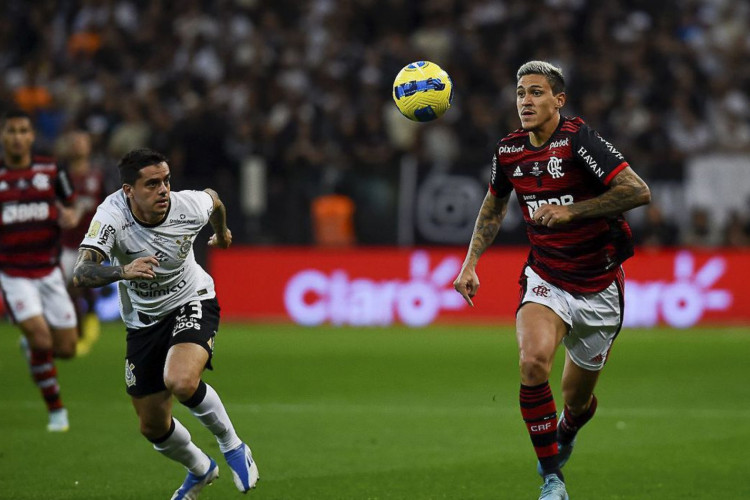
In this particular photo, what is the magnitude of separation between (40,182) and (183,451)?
457 centimetres

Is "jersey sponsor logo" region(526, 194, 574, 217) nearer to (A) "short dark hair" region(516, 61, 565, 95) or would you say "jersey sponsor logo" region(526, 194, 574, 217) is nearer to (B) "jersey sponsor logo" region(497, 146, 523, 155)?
(B) "jersey sponsor logo" region(497, 146, 523, 155)

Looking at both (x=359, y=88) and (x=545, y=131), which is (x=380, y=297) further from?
(x=545, y=131)

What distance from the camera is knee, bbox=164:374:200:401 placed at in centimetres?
704

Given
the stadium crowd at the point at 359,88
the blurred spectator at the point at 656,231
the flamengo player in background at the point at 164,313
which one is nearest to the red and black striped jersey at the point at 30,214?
the flamengo player in background at the point at 164,313

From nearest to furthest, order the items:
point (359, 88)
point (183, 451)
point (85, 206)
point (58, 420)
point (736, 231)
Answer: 1. point (183, 451)
2. point (58, 420)
3. point (85, 206)
4. point (736, 231)
5. point (359, 88)

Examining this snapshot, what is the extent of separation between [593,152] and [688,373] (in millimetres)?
7431

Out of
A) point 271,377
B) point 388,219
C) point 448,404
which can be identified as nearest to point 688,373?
point 448,404

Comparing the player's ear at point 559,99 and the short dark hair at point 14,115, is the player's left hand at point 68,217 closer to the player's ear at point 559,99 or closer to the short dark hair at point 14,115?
the short dark hair at point 14,115

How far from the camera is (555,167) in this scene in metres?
7.44

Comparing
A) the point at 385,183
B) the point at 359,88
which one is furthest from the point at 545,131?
the point at 359,88

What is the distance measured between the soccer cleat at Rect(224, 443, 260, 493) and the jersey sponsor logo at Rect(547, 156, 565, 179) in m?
2.43

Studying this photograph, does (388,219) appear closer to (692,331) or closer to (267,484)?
(692,331)

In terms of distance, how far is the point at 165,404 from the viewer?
735 cm

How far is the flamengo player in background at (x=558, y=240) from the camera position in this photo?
7.15 m
